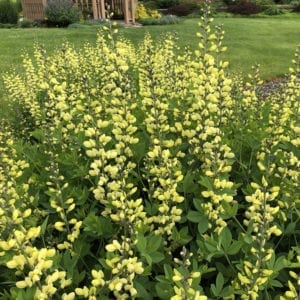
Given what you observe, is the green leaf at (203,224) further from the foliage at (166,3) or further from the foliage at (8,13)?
the foliage at (166,3)

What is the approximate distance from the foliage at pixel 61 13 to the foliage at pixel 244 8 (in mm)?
9971

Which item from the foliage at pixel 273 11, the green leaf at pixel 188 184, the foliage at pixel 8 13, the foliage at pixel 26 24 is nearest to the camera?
the green leaf at pixel 188 184

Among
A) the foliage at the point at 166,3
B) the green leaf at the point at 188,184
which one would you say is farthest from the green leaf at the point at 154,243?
the foliage at the point at 166,3

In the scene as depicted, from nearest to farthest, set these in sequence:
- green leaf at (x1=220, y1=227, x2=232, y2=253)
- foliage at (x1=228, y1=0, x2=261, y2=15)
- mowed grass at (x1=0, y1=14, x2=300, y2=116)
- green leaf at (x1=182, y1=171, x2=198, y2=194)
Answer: green leaf at (x1=220, y1=227, x2=232, y2=253), green leaf at (x1=182, y1=171, x2=198, y2=194), mowed grass at (x1=0, y1=14, x2=300, y2=116), foliage at (x1=228, y1=0, x2=261, y2=15)

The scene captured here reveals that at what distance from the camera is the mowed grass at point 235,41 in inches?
471

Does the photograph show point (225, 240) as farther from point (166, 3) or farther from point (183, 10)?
point (166, 3)

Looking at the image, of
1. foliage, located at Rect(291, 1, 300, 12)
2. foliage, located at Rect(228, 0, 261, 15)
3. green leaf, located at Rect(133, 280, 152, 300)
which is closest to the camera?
green leaf, located at Rect(133, 280, 152, 300)

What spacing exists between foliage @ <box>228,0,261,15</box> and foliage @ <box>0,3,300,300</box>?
23.1 metres

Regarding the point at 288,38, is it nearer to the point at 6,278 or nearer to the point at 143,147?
the point at 143,147

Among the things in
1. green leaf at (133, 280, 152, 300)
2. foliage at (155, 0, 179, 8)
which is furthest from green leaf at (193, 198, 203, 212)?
foliage at (155, 0, 179, 8)

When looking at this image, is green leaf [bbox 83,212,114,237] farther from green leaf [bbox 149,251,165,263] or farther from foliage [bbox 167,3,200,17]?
foliage [bbox 167,3,200,17]

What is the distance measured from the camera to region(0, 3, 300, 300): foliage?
1906 mm

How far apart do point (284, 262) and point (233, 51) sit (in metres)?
12.1

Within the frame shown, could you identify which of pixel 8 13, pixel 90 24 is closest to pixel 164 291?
pixel 90 24
